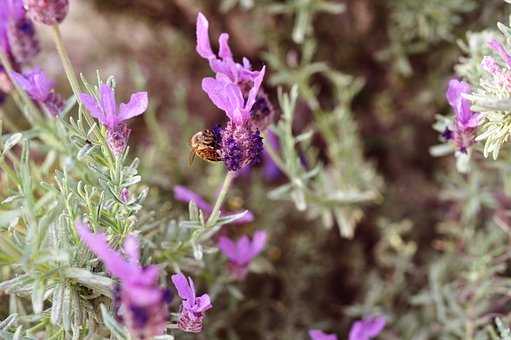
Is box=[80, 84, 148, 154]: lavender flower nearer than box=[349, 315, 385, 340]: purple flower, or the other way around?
box=[80, 84, 148, 154]: lavender flower

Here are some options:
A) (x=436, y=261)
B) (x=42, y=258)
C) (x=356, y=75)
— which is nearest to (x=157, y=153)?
(x=356, y=75)

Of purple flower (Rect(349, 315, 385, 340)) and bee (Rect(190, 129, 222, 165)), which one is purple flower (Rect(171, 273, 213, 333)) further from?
purple flower (Rect(349, 315, 385, 340))

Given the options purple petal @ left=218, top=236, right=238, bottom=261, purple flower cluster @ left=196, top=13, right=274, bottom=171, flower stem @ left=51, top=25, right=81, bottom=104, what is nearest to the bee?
purple flower cluster @ left=196, top=13, right=274, bottom=171

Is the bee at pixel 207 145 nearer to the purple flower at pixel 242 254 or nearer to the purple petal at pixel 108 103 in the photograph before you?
the purple petal at pixel 108 103

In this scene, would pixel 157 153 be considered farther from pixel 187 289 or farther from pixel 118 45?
pixel 187 289

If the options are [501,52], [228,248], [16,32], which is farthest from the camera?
[228,248]

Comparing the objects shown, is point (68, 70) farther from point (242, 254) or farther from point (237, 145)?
point (242, 254)

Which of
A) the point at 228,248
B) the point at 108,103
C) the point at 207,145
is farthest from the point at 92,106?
the point at 228,248
